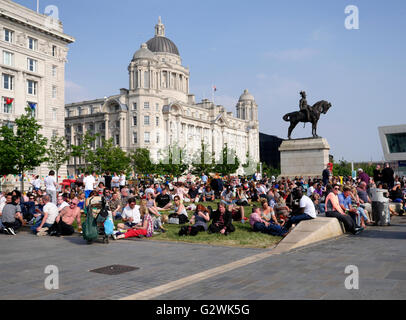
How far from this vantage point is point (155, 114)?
308ft

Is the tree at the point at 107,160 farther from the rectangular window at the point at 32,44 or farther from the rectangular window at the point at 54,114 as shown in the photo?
the rectangular window at the point at 32,44

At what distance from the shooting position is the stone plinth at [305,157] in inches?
1181

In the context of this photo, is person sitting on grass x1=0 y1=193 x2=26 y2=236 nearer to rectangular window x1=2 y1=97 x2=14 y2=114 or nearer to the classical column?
rectangular window x1=2 y1=97 x2=14 y2=114

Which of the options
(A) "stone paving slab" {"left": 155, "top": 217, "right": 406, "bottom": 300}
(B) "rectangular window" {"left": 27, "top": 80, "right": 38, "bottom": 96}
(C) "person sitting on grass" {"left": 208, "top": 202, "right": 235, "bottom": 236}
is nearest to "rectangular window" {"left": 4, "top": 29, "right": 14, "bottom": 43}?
(B) "rectangular window" {"left": 27, "top": 80, "right": 38, "bottom": 96}

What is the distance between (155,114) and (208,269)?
87.3 meters

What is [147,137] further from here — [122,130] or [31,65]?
[31,65]

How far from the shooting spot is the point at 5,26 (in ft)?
160

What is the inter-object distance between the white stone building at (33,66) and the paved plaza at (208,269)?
43026 mm

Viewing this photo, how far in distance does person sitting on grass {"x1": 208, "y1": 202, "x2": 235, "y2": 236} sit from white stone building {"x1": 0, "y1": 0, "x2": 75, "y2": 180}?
4208 centimetres

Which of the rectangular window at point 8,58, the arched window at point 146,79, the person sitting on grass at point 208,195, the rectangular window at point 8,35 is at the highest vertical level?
the arched window at point 146,79

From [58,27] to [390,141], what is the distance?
213 ft

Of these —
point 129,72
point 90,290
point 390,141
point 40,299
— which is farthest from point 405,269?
point 129,72

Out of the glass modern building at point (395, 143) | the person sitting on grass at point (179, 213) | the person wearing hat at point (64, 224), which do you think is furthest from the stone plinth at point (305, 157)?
the glass modern building at point (395, 143)
